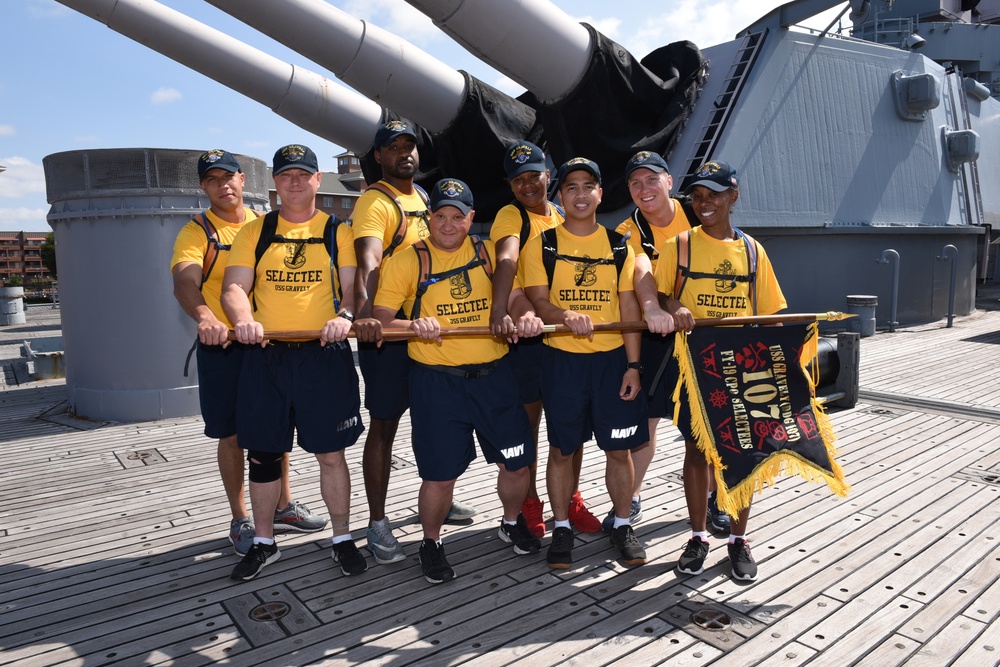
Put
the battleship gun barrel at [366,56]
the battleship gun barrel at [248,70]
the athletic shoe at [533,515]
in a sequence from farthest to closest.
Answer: the battleship gun barrel at [248,70] → the battleship gun barrel at [366,56] → the athletic shoe at [533,515]

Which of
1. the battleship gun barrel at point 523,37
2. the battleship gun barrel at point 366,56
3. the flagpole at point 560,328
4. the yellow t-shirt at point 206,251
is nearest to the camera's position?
the flagpole at point 560,328

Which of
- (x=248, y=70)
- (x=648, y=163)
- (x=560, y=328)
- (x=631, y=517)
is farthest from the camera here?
(x=248, y=70)

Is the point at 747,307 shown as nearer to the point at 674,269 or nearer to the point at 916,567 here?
the point at 674,269

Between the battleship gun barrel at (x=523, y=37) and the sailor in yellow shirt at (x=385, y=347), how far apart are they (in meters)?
3.97

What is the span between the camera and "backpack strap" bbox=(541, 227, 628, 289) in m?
3.10

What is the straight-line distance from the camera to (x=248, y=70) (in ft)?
26.4

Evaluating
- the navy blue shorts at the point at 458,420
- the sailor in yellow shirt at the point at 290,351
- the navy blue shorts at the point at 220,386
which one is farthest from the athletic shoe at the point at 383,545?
the navy blue shorts at the point at 220,386

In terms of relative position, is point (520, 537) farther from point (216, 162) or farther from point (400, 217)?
point (216, 162)

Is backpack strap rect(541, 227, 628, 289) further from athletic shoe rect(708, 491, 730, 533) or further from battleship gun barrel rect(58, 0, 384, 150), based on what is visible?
battleship gun barrel rect(58, 0, 384, 150)

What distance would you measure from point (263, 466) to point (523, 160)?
182 centimetres

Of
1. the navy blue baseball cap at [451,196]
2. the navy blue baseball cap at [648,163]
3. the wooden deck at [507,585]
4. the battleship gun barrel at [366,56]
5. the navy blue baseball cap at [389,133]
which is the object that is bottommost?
the wooden deck at [507,585]

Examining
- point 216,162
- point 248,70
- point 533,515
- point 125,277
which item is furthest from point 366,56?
point 533,515

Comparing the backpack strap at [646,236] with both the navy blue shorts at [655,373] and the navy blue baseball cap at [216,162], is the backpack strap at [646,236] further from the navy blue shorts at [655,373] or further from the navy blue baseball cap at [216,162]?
the navy blue baseball cap at [216,162]

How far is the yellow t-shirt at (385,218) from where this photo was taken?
10.4ft
